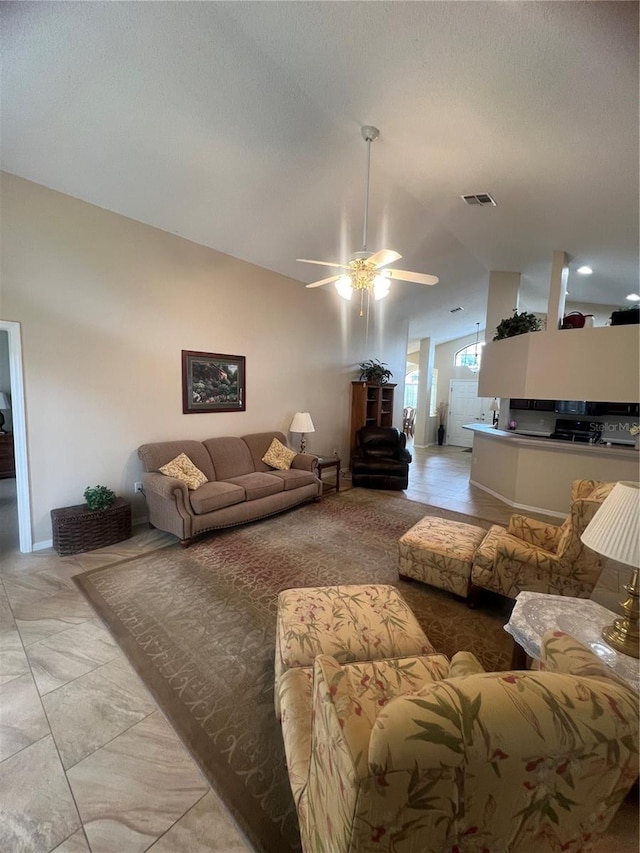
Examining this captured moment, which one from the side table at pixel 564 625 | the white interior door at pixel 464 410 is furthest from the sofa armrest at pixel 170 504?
the white interior door at pixel 464 410

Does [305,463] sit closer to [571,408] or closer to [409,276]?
[409,276]

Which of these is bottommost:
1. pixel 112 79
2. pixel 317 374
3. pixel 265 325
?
pixel 317 374

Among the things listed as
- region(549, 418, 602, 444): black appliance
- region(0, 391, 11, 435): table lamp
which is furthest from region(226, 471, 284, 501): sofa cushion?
region(549, 418, 602, 444): black appliance

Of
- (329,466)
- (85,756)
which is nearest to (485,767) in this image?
(85,756)

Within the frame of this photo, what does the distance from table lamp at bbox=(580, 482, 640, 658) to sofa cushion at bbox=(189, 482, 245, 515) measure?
303 cm

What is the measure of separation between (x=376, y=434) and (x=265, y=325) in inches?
102

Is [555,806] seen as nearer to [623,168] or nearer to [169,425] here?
[623,168]

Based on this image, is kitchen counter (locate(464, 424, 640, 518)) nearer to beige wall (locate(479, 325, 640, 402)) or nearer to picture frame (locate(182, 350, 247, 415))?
beige wall (locate(479, 325, 640, 402))

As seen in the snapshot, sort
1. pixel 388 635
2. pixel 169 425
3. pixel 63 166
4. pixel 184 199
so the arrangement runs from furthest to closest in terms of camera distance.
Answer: pixel 169 425 → pixel 184 199 → pixel 63 166 → pixel 388 635

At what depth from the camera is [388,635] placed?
64.7 inches

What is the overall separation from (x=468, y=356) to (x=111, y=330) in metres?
9.37

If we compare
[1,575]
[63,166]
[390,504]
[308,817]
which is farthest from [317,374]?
[308,817]

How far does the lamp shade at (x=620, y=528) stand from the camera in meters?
1.29

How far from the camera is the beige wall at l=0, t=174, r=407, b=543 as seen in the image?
3.09 m
